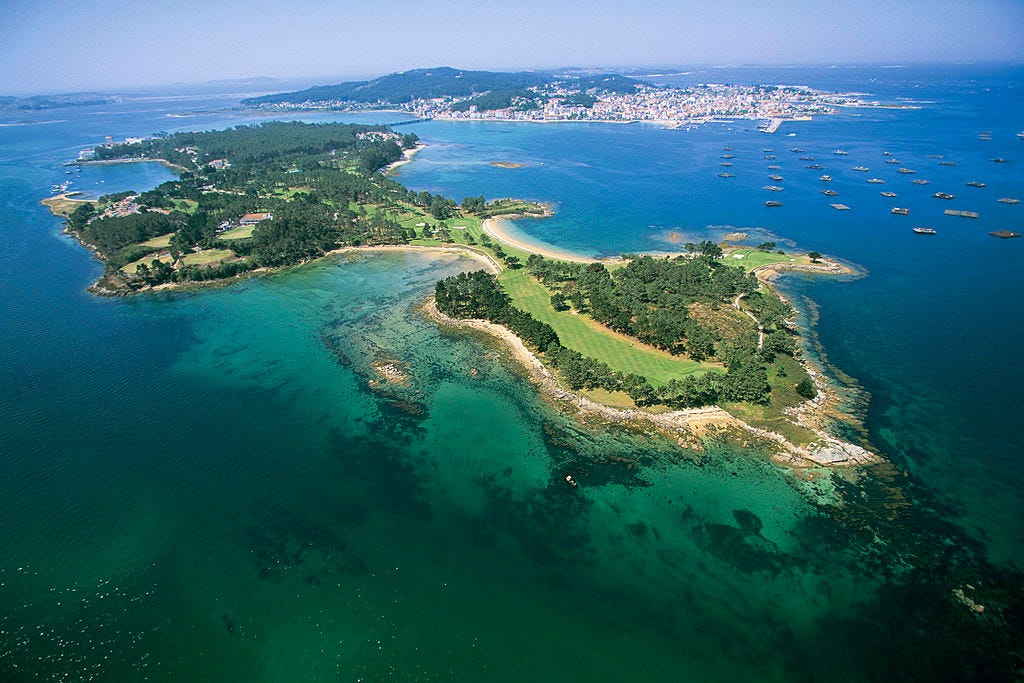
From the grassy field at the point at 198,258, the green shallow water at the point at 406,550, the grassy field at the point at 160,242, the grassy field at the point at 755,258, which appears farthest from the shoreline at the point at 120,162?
the grassy field at the point at 755,258

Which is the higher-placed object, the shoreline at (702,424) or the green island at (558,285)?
the green island at (558,285)

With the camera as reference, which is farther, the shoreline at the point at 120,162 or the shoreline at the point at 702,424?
the shoreline at the point at 120,162

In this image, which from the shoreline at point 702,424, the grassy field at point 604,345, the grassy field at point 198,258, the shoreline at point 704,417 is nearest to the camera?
the shoreline at point 702,424

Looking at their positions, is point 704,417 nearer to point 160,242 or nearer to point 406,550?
point 406,550

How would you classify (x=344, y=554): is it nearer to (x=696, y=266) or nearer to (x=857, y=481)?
(x=857, y=481)

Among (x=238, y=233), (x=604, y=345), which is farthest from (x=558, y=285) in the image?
(x=238, y=233)

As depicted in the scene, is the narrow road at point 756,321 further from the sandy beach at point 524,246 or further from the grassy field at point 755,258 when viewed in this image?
the sandy beach at point 524,246

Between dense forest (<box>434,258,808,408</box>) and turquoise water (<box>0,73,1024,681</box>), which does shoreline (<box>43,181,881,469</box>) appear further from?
turquoise water (<box>0,73,1024,681</box>)
